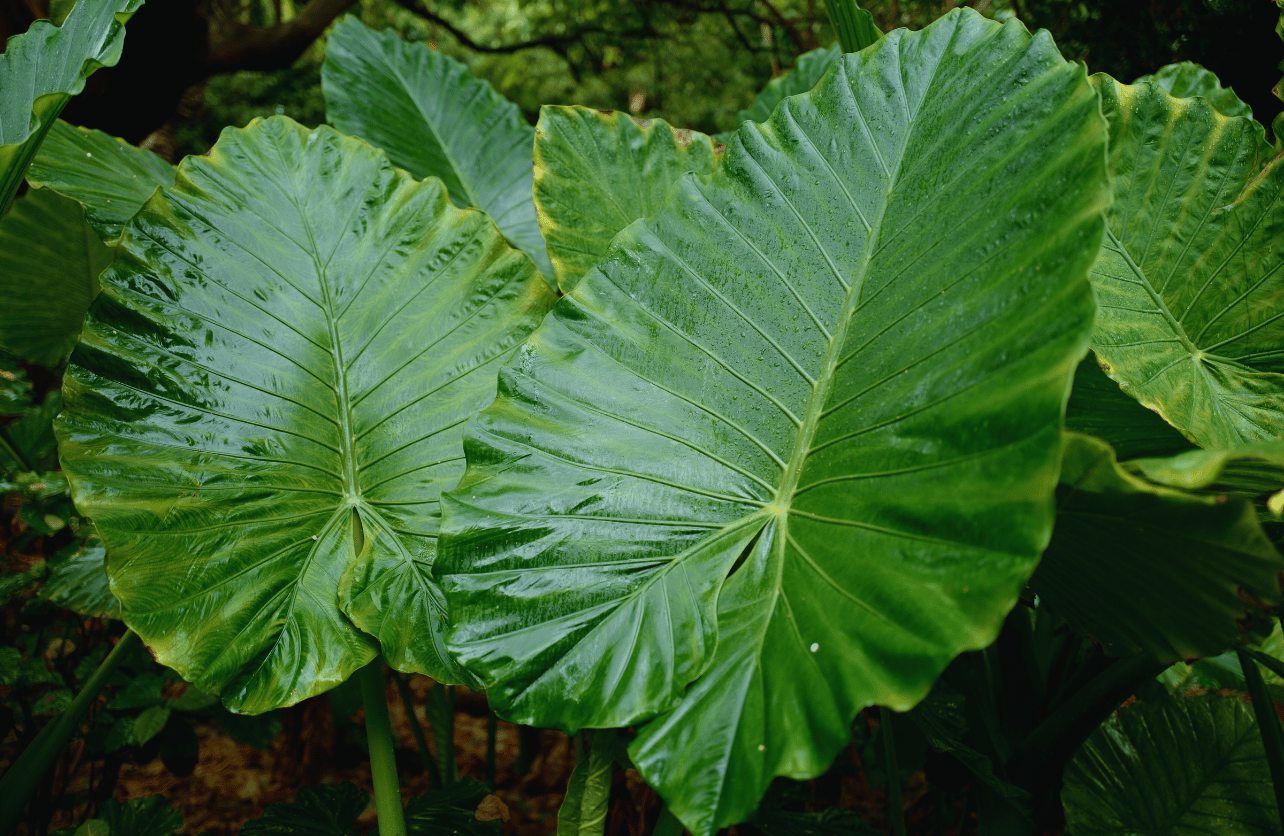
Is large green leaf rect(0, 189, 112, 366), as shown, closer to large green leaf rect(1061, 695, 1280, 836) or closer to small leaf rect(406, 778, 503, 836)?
small leaf rect(406, 778, 503, 836)

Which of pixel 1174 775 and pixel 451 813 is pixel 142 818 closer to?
pixel 451 813

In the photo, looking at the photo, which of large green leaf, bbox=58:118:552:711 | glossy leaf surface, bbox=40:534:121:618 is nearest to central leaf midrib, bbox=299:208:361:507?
large green leaf, bbox=58:118:552:711

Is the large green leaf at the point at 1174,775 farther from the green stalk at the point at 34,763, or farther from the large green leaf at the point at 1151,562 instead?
the green stalk at the point at 34,763

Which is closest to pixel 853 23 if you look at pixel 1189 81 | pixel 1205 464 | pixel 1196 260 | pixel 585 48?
pixel 1196 260

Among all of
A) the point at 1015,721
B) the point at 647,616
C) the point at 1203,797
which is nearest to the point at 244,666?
the point at 647,616

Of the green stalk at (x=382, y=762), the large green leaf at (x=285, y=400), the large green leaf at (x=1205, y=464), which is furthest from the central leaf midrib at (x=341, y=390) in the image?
the large green leaf at (x=1205, y=464)

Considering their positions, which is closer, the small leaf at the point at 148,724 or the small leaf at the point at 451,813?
the small leaf at the point at 451,813

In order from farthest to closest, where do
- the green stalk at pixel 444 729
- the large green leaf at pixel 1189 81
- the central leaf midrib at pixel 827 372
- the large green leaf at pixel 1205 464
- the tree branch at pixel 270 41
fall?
the tree branch at pixel 270 41 < the green stalk at pixel 444 729 < the large green leaf at pixel 1189 81 < the central leaf midrib at pixel 827 372 < the large green leaf at pixel 1205 464
